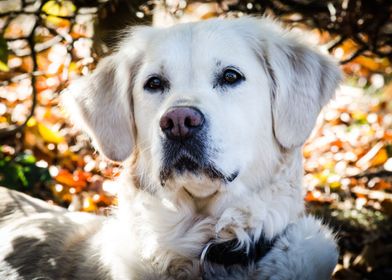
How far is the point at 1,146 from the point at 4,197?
1431 millimetres

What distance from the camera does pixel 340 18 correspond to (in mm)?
5059

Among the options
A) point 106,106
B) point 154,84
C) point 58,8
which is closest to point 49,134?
point 58,8

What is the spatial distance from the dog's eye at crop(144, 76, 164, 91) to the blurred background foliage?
118 centimetres

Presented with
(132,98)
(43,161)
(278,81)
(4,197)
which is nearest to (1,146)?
(43,161)

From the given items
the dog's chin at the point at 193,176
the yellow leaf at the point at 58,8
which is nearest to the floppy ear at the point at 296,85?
the dog's chin at the point at 193,176

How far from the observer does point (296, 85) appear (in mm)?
3197

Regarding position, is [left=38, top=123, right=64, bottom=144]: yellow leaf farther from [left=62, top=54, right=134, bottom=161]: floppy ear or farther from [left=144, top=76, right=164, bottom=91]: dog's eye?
[left=144, top=76, right=164, bottom=91]: dog's eye

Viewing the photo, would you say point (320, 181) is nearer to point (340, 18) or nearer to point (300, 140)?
point (340, 18)

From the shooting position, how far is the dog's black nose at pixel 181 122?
8.71 feet

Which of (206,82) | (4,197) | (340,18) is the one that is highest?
(206,82)

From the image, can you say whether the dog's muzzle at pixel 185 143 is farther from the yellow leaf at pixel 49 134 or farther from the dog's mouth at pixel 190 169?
the yellow leaf at pixel 49 134

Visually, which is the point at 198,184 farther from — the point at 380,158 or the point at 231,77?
the point at 380,158

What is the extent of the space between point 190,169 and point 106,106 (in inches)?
30.5

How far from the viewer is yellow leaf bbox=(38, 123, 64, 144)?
204 inches
